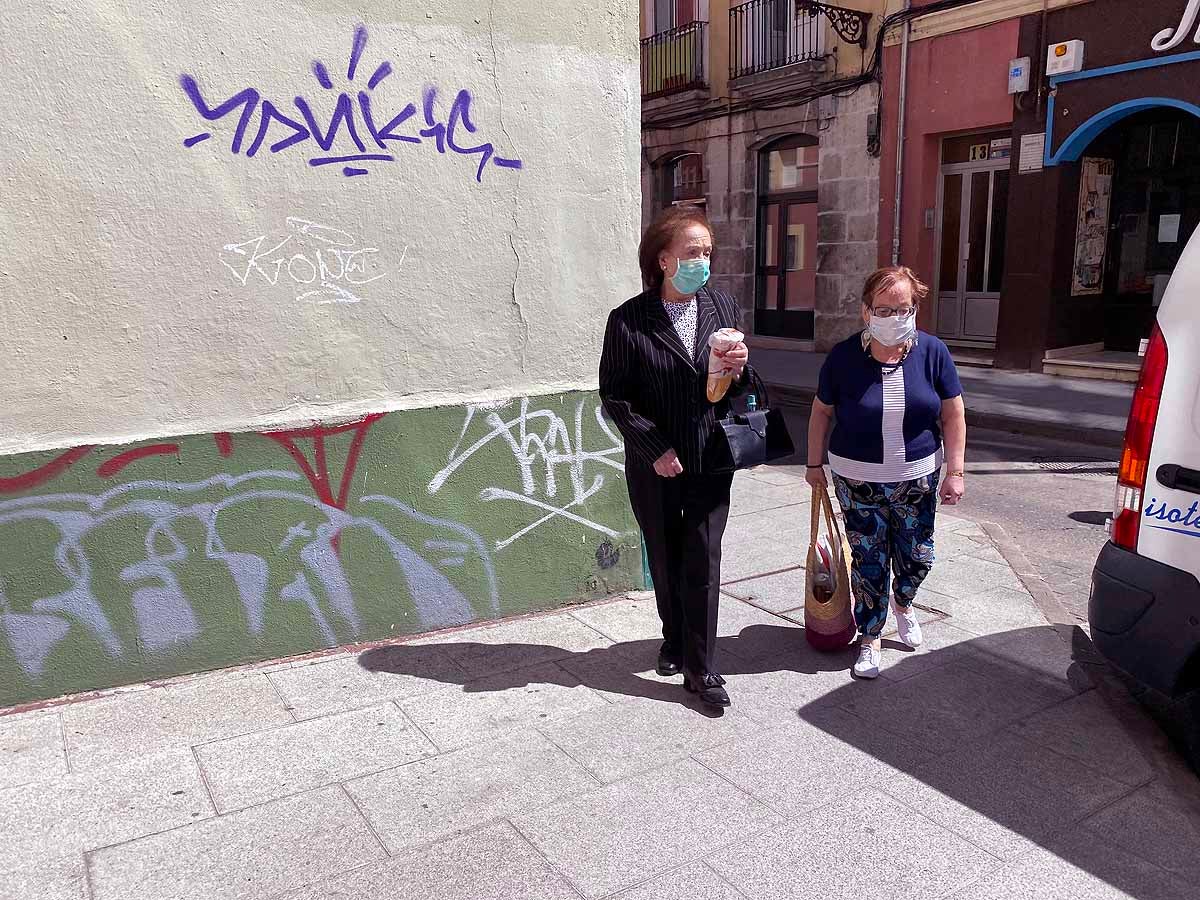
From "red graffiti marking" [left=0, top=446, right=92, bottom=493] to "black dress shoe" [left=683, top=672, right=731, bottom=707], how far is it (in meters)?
2.38

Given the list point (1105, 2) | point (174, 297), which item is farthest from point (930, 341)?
point (1105, 2)

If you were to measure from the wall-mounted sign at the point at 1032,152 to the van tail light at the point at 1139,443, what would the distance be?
10.7m

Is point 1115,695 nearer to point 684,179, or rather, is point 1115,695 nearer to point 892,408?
point 892,408

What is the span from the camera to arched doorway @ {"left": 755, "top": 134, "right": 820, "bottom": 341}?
54.3 feet

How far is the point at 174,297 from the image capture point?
12.2ft

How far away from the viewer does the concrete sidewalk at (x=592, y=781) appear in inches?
109

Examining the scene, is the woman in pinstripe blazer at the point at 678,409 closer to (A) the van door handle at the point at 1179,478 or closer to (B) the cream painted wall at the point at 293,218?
(B) the cream painted wall at the point at 293,218

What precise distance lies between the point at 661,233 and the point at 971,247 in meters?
12.0

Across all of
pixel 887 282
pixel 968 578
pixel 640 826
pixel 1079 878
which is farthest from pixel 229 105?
pixel 968 578

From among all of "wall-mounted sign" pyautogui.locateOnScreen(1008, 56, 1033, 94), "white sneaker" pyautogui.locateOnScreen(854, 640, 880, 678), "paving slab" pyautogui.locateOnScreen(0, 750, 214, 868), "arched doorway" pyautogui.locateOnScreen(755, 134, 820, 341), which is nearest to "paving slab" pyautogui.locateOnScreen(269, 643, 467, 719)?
"paving slab" pyautogui.locateOnScreen(0, 750, 214, 868)

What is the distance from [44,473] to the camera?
359 cm

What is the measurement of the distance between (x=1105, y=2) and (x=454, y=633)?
11398 mm

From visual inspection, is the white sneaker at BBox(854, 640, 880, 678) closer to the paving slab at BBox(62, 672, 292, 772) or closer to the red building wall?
the paving slab at BBox(62, 672, 292, 772)

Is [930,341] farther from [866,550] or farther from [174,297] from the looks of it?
[174,297]
